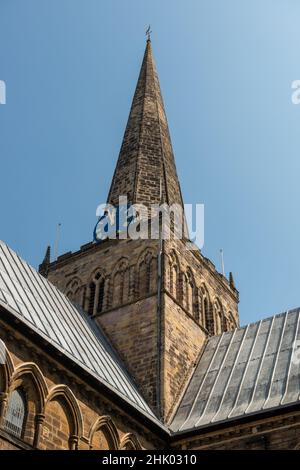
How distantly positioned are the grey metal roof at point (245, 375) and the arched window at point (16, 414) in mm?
4863

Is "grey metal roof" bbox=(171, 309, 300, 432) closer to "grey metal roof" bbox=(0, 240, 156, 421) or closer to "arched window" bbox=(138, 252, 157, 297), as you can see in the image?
"grey metal roof" bbox=(0, 240, 156, 421)

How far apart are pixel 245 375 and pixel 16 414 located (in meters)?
7.18

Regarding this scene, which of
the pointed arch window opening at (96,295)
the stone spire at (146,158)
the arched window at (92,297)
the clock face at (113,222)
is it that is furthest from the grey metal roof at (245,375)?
the stone spire at (146,158)

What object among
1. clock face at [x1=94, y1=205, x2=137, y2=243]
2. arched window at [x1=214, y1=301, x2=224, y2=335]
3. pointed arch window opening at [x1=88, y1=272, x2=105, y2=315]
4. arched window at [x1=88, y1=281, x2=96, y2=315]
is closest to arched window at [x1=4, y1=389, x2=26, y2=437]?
pointed arch window opening at [x1=88, y1=272, x2=105, y2=315]

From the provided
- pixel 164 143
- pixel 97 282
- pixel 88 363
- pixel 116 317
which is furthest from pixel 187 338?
pixel 164 143

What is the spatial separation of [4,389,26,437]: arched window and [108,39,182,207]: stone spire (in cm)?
1185

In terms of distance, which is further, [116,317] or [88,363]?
[116,317]

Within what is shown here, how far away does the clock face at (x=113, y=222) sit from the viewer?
73.9ft

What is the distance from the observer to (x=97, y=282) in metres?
21.5

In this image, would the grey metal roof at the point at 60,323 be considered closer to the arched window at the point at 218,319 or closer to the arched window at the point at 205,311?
the arched window at the point at 205,311

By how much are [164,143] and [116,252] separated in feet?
23.2
